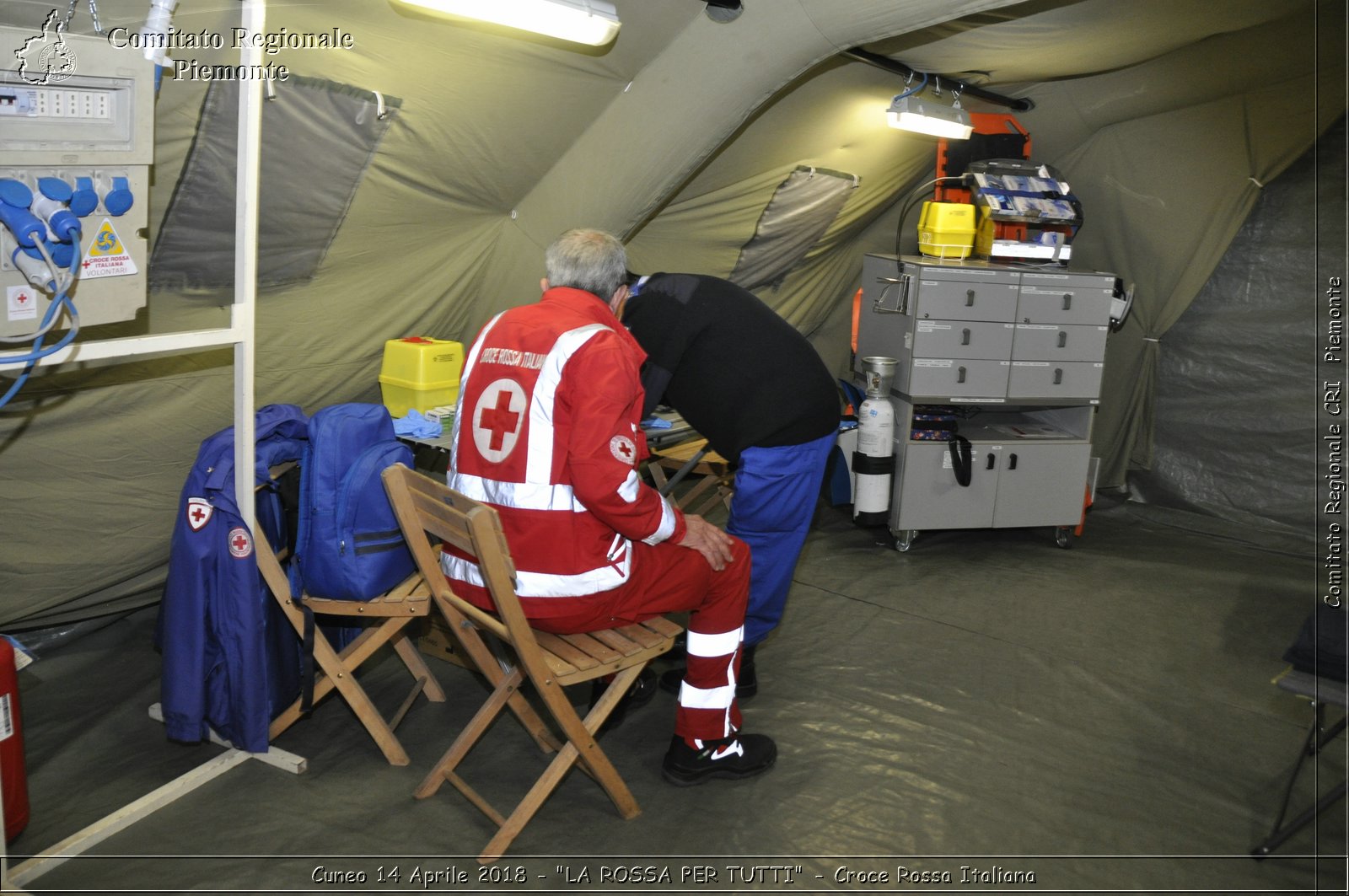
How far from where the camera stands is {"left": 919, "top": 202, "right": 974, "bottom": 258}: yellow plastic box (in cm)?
481

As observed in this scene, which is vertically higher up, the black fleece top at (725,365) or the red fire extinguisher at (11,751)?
the black fleece top at (725,365)

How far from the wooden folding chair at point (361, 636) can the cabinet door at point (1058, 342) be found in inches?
119

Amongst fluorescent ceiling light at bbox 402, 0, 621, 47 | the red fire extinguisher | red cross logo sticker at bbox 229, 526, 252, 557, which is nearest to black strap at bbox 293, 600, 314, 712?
red cross logo sticker at bbox 229, 526, 252, 557

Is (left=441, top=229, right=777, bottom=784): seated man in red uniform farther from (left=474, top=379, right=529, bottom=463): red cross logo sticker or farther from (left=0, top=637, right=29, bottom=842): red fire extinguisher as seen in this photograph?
(left=0, top=637, right=29, bottom=842): red fire extinguisher

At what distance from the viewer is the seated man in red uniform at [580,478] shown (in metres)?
2.35

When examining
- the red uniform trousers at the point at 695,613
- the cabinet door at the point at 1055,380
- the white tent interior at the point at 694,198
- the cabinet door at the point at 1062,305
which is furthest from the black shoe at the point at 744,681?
the cabinet door at the point at 1062,305

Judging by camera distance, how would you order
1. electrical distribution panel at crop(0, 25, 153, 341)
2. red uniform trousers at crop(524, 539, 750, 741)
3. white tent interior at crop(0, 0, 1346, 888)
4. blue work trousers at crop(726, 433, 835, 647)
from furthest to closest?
blue work trousers at crop(726, 433, 835, 647) → white tent interior at crop(0, 0, 1346, 888) → red uniform trousers at crop(524, 539, 750, 741) → electrical distribution panel at crop(0, 25, 153, 341)

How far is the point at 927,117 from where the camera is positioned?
4.20m

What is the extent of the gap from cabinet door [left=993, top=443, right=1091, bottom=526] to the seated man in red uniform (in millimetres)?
2433

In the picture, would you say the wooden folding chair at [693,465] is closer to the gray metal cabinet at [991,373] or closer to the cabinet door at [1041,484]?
the gray metal cabinet at [991,373]

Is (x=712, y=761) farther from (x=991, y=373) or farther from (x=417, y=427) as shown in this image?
(x=991, y=373)

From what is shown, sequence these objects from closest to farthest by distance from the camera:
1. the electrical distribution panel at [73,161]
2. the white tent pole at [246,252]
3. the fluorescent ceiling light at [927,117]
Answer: the electrical distribution panel at [73,161] < the white tent pole at [246,252] < the fluorescent ceiling light at [927,117]

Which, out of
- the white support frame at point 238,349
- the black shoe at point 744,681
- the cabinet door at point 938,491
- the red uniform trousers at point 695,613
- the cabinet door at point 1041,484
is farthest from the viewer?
the cabinet door at point 1041,484

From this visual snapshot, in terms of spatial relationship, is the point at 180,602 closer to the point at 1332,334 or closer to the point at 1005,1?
the point at 1005,1
